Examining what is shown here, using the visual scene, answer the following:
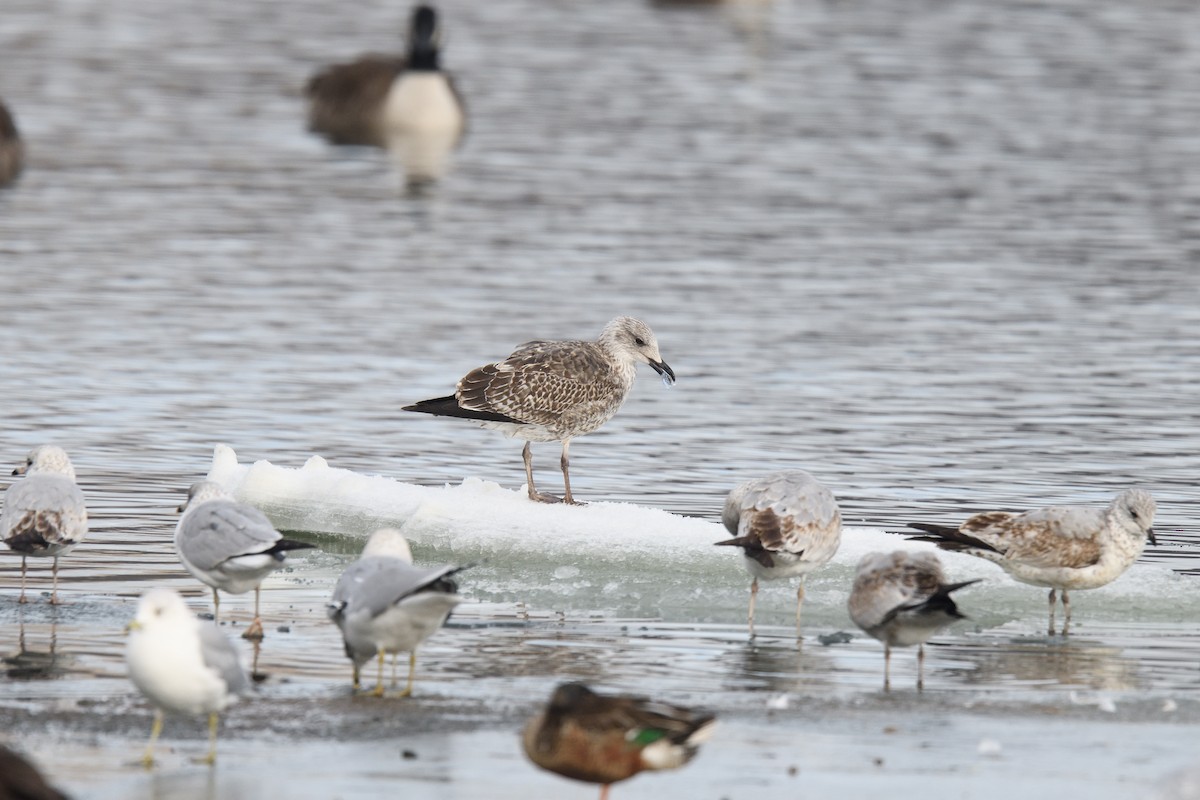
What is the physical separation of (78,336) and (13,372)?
180cm

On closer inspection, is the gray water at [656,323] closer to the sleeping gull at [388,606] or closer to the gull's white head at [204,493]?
the sleeping gull at [388,606]

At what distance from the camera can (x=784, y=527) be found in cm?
1170

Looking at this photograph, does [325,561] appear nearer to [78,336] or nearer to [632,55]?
[78,336]

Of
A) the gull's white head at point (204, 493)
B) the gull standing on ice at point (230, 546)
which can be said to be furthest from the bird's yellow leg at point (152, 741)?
the gull's white head at point (204, 493)

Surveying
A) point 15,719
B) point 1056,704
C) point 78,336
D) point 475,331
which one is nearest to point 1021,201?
point 475,331

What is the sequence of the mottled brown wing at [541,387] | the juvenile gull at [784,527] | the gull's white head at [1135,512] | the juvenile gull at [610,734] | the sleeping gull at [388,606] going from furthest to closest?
the mottled brown wing at [541,387]
the gull's white head at [1135,512]
the juvenile gull at [784,527]
the sleeping gull at [388,606]
the juvenile gull at [610,734]

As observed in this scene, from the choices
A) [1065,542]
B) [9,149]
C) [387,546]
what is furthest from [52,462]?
[9,149]

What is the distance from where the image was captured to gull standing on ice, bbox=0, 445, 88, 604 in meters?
11.8

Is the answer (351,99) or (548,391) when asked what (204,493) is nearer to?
(548,391)

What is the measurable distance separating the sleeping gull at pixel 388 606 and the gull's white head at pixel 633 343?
4.61 metres

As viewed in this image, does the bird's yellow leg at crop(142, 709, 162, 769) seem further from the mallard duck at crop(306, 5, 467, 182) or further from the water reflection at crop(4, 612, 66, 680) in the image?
the mallard duck at crop(306, 5, 467, 182)

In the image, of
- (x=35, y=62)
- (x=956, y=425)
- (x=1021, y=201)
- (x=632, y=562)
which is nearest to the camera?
(x=632, y=562)

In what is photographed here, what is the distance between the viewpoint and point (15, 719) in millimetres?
9703

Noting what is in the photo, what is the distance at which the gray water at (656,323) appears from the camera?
10141 millimetres
